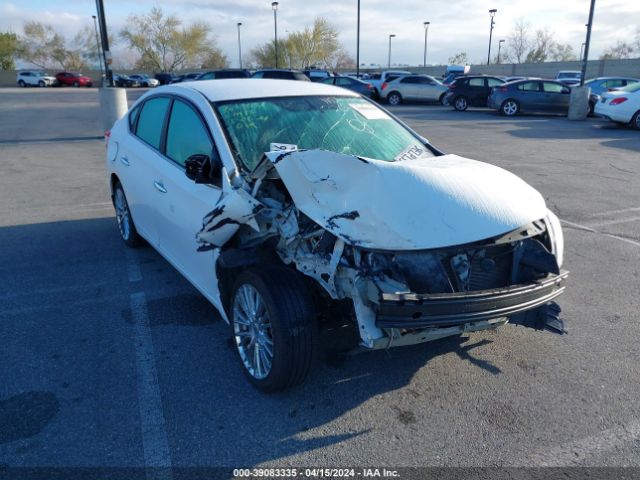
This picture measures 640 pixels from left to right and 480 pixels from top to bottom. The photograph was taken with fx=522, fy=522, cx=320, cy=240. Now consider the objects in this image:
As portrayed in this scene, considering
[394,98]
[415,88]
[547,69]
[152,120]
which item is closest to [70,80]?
[394,98]

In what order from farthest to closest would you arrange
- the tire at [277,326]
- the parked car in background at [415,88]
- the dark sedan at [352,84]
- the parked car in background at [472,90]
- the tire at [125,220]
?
the parked car in background at [415,88] → the dark sedan at [352,84] → the parked car in background at [472,90] → the tire at [125,220] → the tire at [277,326]

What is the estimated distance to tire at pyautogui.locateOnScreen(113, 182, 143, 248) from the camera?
5.54m

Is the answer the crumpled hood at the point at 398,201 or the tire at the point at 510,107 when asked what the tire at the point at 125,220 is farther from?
the tire at the point at 510,107

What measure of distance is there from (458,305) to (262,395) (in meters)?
1.34

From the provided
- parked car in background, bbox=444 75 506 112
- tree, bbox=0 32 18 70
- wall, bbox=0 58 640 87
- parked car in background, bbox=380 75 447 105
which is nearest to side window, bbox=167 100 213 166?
parked car in background, bbox=444 75 506 112

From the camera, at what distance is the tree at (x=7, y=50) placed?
76.5 m

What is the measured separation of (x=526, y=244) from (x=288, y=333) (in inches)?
59.3

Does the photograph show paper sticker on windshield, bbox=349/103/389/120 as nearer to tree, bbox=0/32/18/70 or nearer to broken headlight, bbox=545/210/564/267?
broken headlight, bbox=545/210/564/267

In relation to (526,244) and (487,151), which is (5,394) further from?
(487,151)

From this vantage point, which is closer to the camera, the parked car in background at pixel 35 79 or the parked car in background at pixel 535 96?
the parked car in background at pixel 535 96

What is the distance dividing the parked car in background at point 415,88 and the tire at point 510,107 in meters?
6.54

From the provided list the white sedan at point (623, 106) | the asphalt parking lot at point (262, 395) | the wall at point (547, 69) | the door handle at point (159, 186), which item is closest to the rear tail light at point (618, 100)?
the white sedan at point (623, 106)

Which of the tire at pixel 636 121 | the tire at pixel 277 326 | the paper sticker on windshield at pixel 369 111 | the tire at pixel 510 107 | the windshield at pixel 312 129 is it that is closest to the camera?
the tire at pixel 277 326

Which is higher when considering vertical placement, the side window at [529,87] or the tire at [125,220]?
the side window at [529,87]
